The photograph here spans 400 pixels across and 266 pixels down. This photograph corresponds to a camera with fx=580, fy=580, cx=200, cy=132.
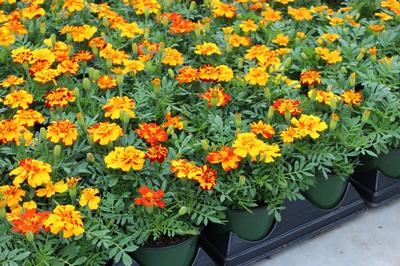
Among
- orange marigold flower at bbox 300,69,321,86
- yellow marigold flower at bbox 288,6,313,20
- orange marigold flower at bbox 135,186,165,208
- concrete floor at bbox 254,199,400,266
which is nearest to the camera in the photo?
orange marigold flower at bbox 135,186,165,208

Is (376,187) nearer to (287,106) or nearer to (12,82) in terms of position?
(287,106)

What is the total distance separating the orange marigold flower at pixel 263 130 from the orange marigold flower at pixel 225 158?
0.16 m

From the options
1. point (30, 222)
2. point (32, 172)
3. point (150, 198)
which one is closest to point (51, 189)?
point (32, 172)

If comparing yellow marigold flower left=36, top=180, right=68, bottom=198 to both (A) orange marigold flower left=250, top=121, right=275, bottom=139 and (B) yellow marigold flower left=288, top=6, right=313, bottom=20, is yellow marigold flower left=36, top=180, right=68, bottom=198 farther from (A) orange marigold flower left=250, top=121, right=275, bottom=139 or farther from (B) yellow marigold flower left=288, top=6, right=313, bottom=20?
(B) yellow marigold flower left=288, top=6, right=313, bottom=20

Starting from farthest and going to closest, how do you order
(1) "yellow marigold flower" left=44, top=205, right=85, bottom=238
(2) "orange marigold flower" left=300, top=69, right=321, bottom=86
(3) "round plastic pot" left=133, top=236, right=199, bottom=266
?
(2) "orange marigold flower" left=300, top=69, right=321, bottom=86 → (3) "round plastic pot" left=133, top=236, right=199, bottom=266 → (1) "yellow marigold flower" left=44, top=205, right=85, bottom=238

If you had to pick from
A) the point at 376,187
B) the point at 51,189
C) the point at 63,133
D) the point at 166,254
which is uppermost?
the point at 63,133

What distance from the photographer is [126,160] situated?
6.09 feet

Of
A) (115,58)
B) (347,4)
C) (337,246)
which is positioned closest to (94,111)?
(115,58)

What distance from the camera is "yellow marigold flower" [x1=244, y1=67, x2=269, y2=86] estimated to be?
2334 millimetres

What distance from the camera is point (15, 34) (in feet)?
8.74

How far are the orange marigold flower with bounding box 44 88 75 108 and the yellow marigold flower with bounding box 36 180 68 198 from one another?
400 mm

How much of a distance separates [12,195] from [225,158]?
70cm

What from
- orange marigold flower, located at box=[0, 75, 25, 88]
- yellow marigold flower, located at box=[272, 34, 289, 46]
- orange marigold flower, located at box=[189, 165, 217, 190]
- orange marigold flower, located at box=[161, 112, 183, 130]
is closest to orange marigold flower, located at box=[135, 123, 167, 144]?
orange marigold flower, located at box=[161, 112, 183, 130]

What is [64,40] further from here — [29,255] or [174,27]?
[29,255]
